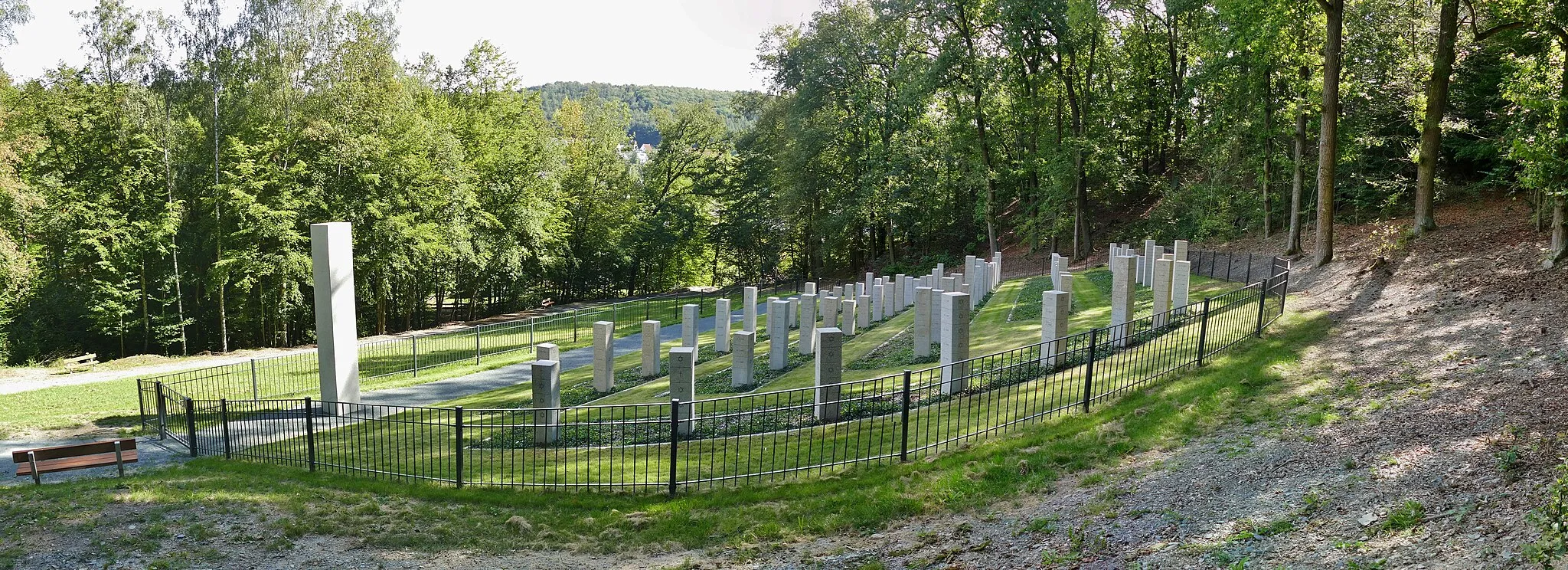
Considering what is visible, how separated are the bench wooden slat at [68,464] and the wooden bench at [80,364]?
1379cm

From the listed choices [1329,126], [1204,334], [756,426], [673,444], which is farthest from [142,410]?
[1329,126]

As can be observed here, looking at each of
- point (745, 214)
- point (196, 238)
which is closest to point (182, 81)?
point (196, 238)

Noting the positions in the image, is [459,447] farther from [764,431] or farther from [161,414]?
[161,414]

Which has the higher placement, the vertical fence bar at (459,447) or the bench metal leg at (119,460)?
the vertical fence bar at (459,447)

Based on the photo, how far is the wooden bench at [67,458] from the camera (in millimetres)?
10430

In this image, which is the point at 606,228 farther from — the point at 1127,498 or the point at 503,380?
the point at 1127,498

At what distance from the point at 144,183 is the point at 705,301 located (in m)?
20.5

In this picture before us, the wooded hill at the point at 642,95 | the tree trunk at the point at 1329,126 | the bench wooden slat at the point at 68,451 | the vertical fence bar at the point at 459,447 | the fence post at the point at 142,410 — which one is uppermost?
the wooded hill at the point at 642,95

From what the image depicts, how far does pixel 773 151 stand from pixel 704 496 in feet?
111

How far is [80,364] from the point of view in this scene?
74.2 ft

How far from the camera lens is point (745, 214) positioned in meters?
42.0

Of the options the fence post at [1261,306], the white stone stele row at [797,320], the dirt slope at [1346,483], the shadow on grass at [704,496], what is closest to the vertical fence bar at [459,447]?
the shadow on grass at [704,496]

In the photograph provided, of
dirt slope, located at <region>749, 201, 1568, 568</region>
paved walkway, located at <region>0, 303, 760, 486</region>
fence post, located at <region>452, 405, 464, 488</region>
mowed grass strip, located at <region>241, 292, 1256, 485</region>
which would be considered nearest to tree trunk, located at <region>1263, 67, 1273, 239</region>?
mowed grass strip, located at <region>241, 292, 1256, 485</region>

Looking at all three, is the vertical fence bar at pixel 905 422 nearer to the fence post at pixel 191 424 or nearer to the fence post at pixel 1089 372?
the fence post at pixel 1089 372
